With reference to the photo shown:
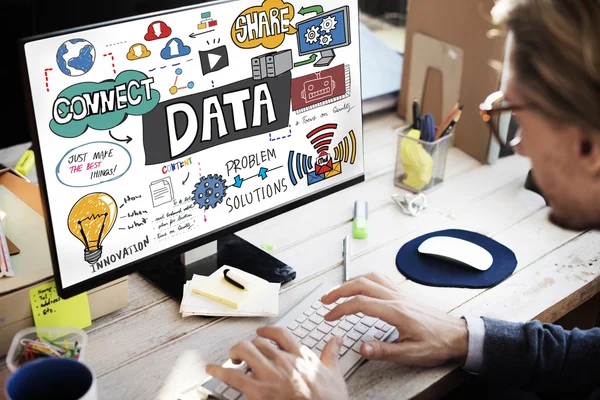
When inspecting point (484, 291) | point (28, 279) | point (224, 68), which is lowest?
point (484, 291)

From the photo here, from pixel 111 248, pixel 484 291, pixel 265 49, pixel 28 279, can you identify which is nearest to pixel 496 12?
pixel 265 49

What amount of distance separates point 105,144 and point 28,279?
25cm

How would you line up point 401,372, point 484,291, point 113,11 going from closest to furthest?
point 401,372, point 484,291, point 113,11

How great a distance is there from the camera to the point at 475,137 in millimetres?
1613

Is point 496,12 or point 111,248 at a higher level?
point 496,12

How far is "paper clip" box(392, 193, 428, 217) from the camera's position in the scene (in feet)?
4.57

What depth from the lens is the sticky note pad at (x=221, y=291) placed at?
3.58ft

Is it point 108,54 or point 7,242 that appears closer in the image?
point 108,54

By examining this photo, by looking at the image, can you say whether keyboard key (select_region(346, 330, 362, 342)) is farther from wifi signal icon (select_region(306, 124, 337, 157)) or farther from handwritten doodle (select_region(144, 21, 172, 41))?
handwritten doodle (select_region(144, 21, 172, 41))

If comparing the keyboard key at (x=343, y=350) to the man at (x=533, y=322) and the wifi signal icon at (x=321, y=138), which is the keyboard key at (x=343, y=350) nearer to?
the man at (x=533, y=322)

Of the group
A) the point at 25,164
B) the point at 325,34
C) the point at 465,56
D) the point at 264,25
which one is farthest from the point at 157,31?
the point at 465,56

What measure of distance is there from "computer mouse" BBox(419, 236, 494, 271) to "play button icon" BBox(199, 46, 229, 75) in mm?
509

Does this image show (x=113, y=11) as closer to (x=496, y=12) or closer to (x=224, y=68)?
(x=224, y=68)

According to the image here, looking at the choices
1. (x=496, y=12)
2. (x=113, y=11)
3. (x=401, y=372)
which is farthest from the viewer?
(x=113, y=11)
